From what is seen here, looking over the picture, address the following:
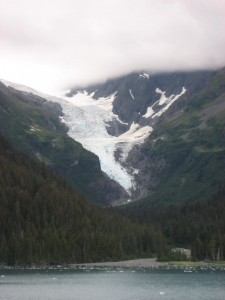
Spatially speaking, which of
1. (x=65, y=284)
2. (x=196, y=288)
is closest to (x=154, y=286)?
(x=196, y=288)

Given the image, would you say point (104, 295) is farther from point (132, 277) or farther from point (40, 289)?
point (132, 277)

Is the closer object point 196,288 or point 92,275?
point 196,288

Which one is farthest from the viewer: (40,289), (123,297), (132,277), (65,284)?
(132,277)

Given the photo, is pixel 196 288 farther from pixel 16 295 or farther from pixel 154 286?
pixel 16 295

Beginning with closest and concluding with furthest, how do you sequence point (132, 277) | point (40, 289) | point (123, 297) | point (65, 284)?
1. point (123, 297)
2. point (40, 289)
3. point (65, 284)
4. point (132, 277)

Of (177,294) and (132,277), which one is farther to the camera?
(132,277)

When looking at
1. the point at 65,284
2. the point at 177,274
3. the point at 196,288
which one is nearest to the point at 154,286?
the point at 196,288
